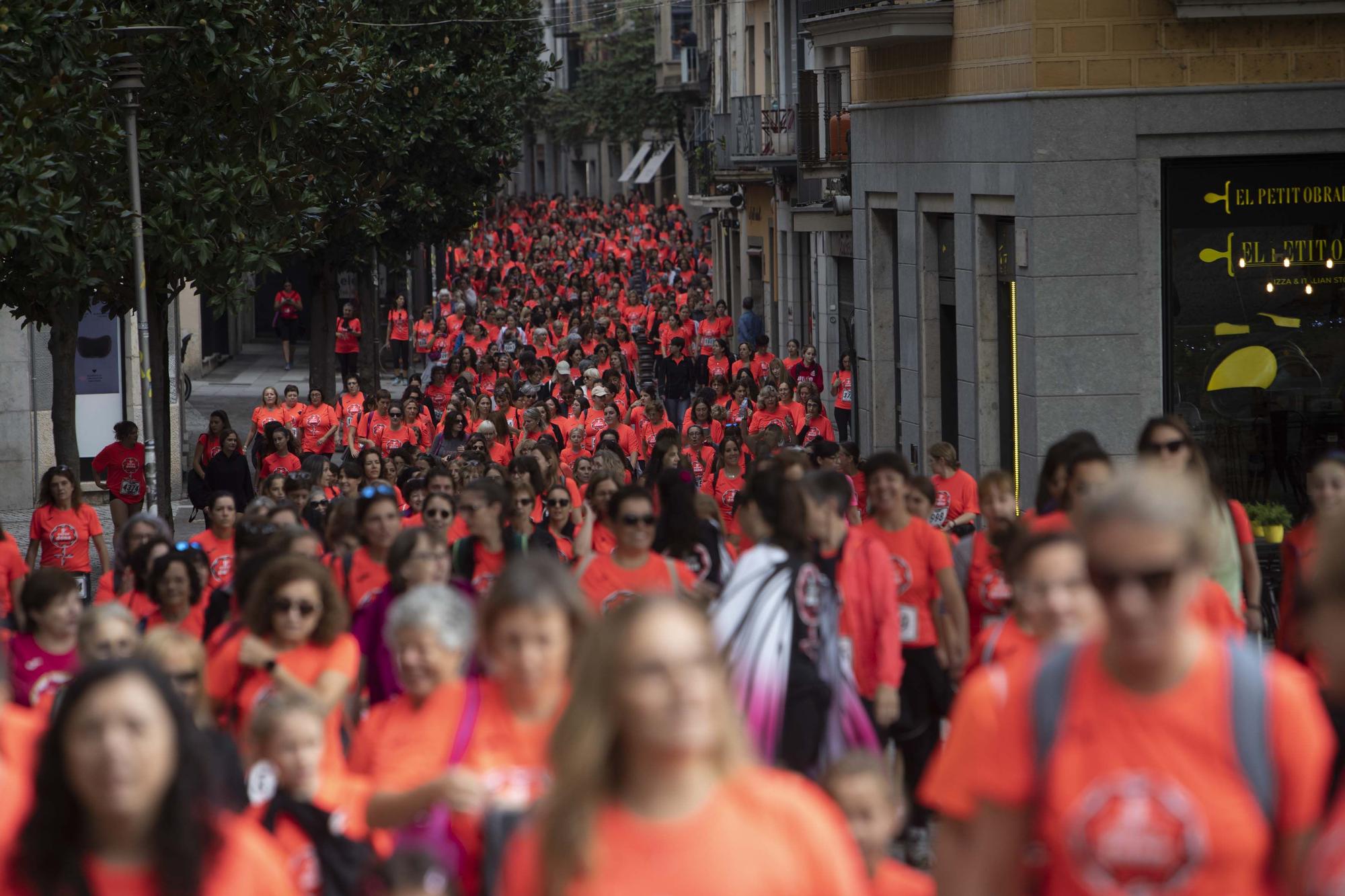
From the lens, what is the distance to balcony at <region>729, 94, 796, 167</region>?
35.6m

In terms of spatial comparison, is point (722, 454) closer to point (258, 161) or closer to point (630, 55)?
point (258, 161)

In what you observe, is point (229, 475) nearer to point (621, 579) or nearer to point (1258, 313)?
point (1258, 313)

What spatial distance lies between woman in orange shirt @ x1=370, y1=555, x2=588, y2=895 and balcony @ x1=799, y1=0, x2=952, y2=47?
48.1ft

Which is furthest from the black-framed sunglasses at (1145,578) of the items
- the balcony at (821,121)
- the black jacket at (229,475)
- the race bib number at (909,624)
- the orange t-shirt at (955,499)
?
the balcony at (821,121)

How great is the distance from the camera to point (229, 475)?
1808cm

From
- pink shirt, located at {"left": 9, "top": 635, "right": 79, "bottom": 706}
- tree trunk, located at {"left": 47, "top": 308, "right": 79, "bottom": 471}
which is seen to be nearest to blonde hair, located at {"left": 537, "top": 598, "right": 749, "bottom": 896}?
pink shirt, located at {"left": 9, "top": 635, "right": 79, "bottom": 706}

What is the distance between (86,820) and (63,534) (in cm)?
1077

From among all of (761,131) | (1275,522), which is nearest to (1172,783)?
(1275,522)

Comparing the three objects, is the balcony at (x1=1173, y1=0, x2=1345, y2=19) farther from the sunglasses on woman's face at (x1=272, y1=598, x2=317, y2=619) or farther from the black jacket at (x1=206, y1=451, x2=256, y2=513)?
the sunglasses on woman's face at (x1=272, y1=598, x2=317, y2=619)

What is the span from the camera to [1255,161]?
15797 mm

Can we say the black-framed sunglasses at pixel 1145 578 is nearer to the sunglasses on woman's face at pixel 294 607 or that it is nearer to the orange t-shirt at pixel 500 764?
the orange t-shirt at pixel 500 764

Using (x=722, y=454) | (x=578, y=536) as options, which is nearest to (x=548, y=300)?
(x=722, y=454)

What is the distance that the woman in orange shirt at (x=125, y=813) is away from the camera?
12.1ft

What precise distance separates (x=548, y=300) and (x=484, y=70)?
14405mm
